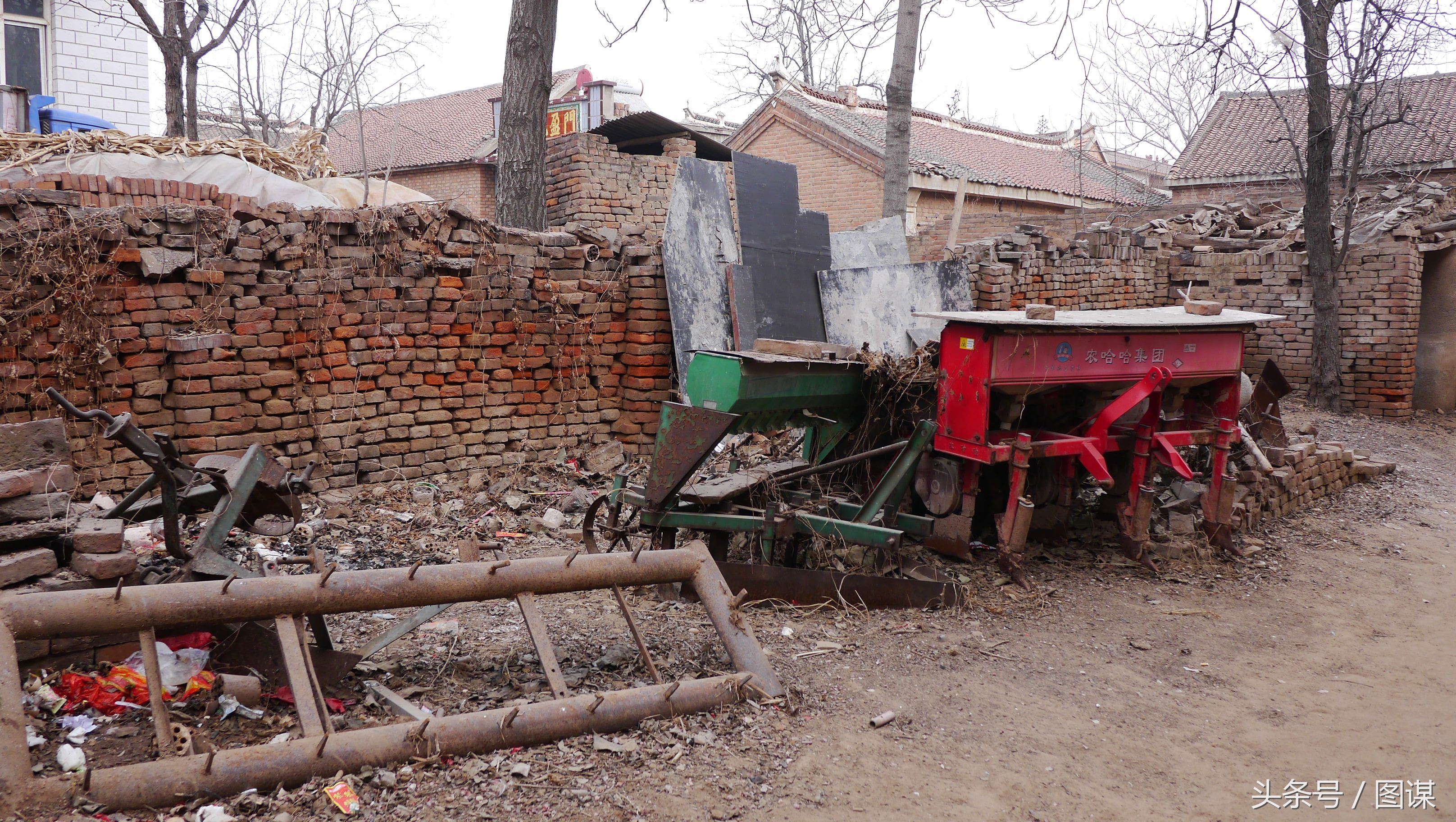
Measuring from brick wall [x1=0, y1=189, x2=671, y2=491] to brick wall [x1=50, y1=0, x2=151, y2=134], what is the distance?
10236 mm

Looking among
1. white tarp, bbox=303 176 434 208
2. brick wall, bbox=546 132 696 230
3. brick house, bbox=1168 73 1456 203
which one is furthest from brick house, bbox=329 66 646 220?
brick house, bbox=1168 73 1456 203

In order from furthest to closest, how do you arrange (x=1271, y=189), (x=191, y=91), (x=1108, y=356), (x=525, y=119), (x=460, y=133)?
(x=460, y=133) < (x=1271, y=189) < (x=191, y=91) < (x=525, y=119) < (x=1108, y=356)

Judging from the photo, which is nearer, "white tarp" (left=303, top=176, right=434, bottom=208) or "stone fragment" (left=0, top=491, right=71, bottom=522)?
"stone fragment" (left=0, top=491, right=71, bottom=522)

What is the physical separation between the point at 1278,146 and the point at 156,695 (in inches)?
1037

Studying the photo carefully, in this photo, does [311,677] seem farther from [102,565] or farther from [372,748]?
[102,565]

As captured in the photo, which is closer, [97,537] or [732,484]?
Result: [97,537]

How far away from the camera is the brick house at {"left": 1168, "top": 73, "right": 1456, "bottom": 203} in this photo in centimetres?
1930

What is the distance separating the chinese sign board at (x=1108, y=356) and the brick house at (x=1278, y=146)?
14.4 meters

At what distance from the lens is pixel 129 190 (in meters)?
6.97

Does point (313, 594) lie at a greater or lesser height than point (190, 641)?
greater

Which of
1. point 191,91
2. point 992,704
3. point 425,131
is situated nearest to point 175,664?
point 992,704

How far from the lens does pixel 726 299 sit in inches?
288

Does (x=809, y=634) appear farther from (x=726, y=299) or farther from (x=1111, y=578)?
(x=726, y=299)

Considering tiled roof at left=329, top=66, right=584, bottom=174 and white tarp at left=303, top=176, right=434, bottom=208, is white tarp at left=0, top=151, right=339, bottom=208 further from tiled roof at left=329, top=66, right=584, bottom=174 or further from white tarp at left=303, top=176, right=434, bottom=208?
tiled roof at left=329, top=66, right=584, bottom=174
